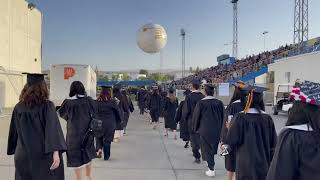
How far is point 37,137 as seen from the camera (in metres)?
4.95

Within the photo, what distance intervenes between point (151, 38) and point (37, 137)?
19.4 metres

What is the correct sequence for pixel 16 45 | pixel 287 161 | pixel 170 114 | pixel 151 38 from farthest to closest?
pixel 16 45 → pixel 151 38 → pixel 170 114 → pixel 287 161

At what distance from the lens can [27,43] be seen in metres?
34.8

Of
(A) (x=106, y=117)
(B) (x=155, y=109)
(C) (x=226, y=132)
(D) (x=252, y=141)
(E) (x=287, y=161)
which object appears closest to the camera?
(E) (x=287, y=161)

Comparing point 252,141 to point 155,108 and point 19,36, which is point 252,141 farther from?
point 19,36

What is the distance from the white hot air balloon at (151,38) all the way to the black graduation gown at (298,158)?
20807 millimetres

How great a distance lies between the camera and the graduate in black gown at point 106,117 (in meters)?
9.55

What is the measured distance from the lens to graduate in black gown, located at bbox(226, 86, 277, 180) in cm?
538

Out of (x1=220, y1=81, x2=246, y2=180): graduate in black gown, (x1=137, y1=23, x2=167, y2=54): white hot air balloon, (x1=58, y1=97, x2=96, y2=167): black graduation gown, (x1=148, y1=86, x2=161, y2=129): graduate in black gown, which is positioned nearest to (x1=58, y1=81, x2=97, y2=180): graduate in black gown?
(x1=58, y1=97, x2=96, y2=167): black graduation gown

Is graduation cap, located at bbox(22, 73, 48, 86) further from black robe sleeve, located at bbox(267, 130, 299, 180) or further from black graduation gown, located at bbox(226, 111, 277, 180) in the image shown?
black robe sleeve, located at bbox(267, 130, 299, 180)

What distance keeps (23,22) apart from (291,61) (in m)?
20.6

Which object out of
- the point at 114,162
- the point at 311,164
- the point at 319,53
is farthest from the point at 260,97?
the point at 319,53

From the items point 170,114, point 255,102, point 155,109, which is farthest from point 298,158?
point 155,109

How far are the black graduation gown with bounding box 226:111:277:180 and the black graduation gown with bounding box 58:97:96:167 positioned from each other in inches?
101
